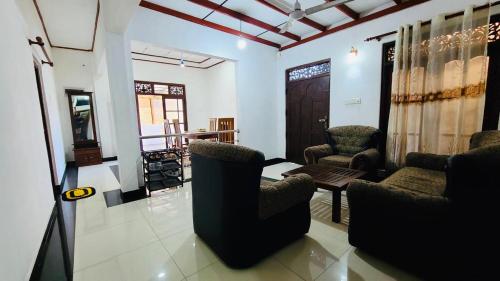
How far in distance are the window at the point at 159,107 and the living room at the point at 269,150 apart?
3.93 feet

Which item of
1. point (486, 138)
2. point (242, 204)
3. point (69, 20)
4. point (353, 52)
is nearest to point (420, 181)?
point (486, 138)

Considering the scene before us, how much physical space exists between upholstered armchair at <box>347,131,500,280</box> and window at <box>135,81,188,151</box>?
571 centimetres

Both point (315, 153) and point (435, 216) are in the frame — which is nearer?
point (435, 216)

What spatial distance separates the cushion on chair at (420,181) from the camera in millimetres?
1846

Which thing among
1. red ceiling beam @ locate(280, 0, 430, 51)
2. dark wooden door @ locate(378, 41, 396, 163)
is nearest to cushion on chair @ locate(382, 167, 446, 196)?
dark wooden door @ locate(378, 41, 396, 163)

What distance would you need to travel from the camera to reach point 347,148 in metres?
3.57

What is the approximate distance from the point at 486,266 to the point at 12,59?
12.2 feet

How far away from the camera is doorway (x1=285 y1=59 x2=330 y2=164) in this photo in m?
4.24

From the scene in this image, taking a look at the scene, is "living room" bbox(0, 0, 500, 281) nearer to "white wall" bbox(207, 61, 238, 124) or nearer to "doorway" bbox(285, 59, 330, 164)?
"doorway" bbox(285, 59, 330, 164)

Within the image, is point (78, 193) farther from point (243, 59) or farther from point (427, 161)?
point (427, 161)

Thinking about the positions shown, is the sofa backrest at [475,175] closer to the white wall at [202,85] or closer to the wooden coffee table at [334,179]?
the wooden coffee table at [334,179]

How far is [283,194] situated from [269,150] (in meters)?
3.46

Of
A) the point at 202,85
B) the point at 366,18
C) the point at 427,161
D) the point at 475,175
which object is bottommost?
the point at 427,161

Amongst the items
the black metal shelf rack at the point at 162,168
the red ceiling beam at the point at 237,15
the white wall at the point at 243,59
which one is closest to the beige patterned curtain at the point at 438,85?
the red ceiling beam at the point at 237,15
